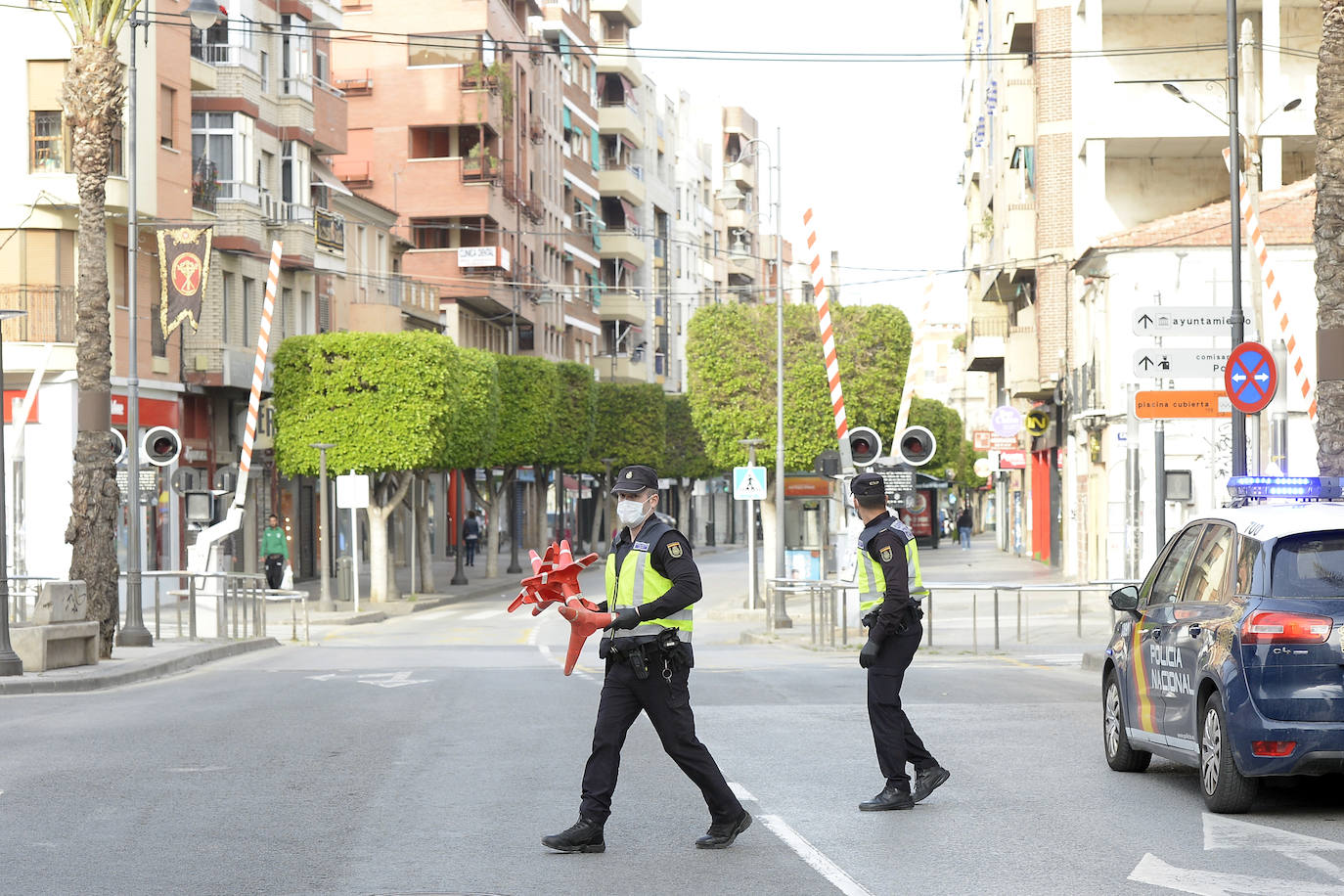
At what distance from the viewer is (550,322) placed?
85750 mm

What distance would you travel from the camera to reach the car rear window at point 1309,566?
398 inches

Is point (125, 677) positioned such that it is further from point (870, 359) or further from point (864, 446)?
point (870, 359)

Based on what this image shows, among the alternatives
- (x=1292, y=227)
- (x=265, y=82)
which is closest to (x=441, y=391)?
(x=265, y=82)

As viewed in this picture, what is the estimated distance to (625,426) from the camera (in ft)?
252

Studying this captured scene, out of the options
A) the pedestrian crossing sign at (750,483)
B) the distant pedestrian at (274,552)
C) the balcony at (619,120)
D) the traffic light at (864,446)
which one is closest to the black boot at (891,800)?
the traffic light at (864,446)

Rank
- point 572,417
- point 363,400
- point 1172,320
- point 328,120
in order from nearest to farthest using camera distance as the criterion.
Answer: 1. point 1172,320
2. point 363,400
3. point 328,120
4. point 572,417

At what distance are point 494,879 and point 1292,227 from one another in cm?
3065

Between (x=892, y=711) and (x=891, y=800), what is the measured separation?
462 mm

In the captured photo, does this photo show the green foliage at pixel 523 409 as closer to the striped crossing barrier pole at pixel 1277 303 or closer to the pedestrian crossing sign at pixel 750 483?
the pedestrian crossing sign at pixel 750 483

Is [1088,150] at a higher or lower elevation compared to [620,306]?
lower

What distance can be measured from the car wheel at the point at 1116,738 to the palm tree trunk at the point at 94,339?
568 inches

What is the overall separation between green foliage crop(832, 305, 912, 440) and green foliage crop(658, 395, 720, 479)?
37.9 m

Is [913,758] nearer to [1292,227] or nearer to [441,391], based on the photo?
[1292,227]

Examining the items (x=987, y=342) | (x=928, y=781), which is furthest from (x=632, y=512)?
(x=987, y=342)
